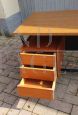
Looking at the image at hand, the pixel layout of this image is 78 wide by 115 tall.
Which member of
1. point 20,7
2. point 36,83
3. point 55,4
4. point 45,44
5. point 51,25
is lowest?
point 36,83

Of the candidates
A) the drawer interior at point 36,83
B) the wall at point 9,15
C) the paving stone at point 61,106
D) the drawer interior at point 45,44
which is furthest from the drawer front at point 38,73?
the wall at point 9,15

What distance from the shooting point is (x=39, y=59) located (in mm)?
2102

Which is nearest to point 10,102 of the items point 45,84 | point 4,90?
point 4,90

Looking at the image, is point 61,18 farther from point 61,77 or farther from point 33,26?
point 61,77

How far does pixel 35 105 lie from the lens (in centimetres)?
225

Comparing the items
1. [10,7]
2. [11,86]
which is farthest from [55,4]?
[11,86]

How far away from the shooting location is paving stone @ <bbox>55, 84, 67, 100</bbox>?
2.38 m

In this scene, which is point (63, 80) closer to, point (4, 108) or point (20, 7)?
point (4, 108)

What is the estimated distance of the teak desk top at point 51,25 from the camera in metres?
1.98

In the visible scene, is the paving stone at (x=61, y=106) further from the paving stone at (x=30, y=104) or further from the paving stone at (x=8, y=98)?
the paving stone at (x=8, y=98)

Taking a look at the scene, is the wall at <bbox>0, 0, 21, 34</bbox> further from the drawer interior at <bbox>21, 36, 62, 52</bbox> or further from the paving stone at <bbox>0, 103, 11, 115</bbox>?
the paving stone at <bbox>0, 103, 11, 115</bbox>

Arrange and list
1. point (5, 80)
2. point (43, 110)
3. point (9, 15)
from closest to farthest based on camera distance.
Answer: point (43, 110) < point (5, 80) < point (9, 15)

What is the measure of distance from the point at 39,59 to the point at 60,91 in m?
0.66

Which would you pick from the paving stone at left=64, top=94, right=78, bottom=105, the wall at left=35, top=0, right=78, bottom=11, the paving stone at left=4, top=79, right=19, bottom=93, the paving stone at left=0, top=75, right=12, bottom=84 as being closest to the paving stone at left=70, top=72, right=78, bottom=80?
the paving stone at left=64, top=94, right=78, bottom=105
